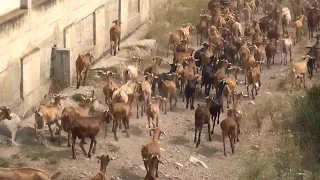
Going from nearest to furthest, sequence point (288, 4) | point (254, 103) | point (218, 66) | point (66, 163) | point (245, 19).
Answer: point (66, 163), point (254, 103), point (218, 66), point (245, 19), point (288, 4)

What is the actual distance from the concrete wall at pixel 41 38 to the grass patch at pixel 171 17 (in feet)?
7.57

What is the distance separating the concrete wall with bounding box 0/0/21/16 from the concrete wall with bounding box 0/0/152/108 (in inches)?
3.8

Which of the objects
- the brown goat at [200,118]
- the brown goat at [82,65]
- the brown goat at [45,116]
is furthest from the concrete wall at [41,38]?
the brown goat at [200,118]

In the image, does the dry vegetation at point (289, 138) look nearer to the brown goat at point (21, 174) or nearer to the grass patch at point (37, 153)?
the grass patch at point (37, 153)

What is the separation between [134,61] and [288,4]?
12.3 m

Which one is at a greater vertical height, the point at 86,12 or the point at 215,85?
the point at 86,12

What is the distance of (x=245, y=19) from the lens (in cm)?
2528

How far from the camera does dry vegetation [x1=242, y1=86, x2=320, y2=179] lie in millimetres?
12234

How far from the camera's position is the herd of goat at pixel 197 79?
12586 mm

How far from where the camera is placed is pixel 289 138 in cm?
1377

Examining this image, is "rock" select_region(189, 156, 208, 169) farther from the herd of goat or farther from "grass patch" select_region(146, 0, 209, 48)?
"grass patch" select_region(146, 0, 209, 48)

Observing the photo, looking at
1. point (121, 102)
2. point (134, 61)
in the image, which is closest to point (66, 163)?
point (121, 102)

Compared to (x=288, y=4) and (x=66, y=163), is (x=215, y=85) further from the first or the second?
(x=288, y=4)

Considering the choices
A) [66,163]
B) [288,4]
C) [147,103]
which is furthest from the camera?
[288,4]
